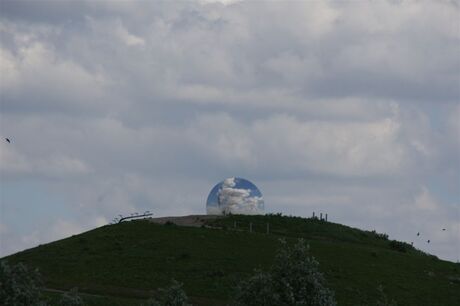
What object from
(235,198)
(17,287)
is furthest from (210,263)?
(17,287)

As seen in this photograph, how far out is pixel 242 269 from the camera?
79812 mm

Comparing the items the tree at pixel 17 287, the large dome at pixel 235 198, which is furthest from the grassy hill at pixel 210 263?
the tree at pixel 17 287

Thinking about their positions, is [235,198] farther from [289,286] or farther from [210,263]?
[289,286]

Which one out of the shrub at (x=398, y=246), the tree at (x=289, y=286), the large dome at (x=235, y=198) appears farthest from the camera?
the large dome at (x=235, y=198)

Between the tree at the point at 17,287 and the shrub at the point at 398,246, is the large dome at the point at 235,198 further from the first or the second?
the tree at the point at 17,287

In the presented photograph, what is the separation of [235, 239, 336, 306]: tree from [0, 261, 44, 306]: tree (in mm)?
9979

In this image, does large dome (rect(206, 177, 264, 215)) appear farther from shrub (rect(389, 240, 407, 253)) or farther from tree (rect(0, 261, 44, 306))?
tree (rect(0, 261, 44, 306))

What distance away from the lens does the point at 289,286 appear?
1866 inches

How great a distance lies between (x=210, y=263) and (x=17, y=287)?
3829cm

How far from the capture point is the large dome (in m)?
103

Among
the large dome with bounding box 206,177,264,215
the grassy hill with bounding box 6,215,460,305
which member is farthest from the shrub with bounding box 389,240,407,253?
the large dome with bounding box 206,177,264,215

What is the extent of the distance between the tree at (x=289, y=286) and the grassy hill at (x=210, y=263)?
68.0 feet

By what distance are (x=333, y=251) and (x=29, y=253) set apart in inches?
1025

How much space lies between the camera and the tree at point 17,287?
4375cm
